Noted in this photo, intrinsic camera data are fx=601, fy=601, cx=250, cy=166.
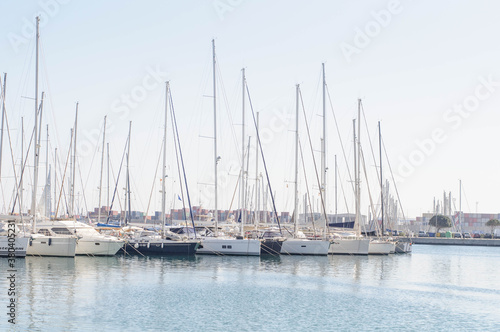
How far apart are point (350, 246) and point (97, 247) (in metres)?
24.8

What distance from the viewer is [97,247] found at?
4953 centimetres

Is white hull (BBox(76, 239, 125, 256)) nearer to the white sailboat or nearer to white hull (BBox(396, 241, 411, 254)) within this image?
the white sailboat

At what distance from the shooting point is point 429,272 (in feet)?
158

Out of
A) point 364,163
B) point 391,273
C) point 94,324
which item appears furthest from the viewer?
point 364,163

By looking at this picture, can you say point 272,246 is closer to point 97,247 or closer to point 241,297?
point 97,247

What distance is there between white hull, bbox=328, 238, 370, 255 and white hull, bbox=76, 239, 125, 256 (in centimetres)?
2118

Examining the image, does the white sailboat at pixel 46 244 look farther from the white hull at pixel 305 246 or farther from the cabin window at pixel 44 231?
the white hull at pixel 305 246

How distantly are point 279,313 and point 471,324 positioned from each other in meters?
8.26

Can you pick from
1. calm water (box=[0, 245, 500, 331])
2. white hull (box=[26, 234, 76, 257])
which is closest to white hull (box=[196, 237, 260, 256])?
calm water (box=[0, 245, 500, 331])

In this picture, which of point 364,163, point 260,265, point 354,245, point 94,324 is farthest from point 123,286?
point 364,163

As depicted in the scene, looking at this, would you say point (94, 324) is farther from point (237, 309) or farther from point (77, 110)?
point (77, 110)

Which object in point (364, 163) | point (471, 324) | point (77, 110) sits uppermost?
point (77, 110)

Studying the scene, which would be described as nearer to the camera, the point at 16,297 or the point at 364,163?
the point at 16,297

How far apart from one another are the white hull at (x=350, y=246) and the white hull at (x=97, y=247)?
2118 cm
